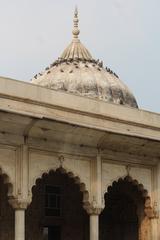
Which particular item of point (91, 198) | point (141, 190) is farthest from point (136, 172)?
point (91, 198)

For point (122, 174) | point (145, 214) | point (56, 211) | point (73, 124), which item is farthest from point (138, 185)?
point (73, 124)

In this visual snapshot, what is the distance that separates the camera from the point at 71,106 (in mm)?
18219

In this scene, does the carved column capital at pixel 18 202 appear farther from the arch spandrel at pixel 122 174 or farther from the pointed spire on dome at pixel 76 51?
the pointed spire on dome at pixel 76 51

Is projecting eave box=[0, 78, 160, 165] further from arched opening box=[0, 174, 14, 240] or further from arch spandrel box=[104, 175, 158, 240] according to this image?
arched opening box=[0, 174, 14, 240]

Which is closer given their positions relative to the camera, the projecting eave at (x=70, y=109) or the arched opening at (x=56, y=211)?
the projecting eave at (x=70, y=109)

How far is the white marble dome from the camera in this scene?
26.8m

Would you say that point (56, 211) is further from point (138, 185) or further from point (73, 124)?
point (73, 124)

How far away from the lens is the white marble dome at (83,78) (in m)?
26.8

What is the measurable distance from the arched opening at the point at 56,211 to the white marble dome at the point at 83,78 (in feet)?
18.4

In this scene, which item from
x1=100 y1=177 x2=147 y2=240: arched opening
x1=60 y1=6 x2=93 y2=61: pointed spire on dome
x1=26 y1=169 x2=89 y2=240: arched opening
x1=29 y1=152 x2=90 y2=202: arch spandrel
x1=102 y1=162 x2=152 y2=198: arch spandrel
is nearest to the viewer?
x1=29 y1=152 x2=90 y2=202: arch spandrel

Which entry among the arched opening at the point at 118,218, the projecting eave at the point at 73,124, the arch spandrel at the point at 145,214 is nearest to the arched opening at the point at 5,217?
the projecting eave at the point at 73,124

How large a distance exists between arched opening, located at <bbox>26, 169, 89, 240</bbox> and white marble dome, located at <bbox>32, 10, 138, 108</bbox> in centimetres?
560

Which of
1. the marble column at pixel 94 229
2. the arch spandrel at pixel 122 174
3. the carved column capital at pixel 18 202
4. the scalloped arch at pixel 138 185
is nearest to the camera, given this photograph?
the carved column capital at pixel 18 202

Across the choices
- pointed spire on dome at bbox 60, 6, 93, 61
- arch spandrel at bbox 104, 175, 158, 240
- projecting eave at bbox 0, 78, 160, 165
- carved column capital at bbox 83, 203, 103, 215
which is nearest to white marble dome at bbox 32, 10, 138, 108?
pointed spire on dome at bbox 60, 6, 93, 61
